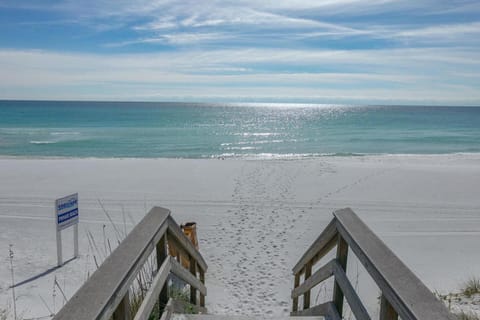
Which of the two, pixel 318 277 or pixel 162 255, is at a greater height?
pixel 162 255

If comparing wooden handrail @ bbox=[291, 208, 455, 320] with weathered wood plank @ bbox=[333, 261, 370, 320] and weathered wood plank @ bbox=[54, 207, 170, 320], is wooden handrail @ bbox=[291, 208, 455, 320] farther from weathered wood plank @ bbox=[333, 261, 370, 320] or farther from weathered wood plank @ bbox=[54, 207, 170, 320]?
weathered wood plank @ bbox=[54, 207, 170, 320]

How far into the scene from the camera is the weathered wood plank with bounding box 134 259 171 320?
7.31 feet

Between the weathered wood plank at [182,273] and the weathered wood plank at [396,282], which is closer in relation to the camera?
the weathered wood plank at [396,282]

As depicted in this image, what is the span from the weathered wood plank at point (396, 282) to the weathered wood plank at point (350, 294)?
0.96ft

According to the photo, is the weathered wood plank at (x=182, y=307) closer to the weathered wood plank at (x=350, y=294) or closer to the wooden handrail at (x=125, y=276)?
the wooden handrail at (x=125, y=276)

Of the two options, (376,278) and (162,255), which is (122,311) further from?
(376,278)

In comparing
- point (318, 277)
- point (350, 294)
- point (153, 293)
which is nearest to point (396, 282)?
point (350, 294)

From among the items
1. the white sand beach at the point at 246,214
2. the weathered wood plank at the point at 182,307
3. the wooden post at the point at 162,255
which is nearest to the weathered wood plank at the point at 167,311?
the wooden post at the point at 162,255

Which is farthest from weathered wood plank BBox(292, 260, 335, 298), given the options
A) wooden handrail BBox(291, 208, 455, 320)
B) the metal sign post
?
the metal sign post

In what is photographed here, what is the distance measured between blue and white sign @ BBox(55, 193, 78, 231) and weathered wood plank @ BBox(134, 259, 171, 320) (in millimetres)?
4651

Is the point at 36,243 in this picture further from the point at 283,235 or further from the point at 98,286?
the point at 98,286

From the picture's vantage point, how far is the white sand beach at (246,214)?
645 cm

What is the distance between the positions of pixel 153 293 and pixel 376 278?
4.21 ft

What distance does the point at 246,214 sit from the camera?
10516mm
